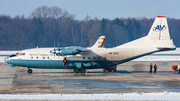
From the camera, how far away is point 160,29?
3359 centimetres

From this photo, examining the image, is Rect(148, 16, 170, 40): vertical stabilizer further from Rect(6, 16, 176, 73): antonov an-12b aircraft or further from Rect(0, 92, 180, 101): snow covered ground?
Rect(0, 92, 180, 101): snow covered ground

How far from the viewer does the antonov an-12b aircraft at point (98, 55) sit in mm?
33062

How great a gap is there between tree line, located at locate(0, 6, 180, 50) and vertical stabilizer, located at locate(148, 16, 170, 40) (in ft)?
279

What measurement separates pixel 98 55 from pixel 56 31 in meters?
89.6

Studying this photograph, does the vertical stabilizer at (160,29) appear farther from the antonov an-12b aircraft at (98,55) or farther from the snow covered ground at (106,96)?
the snow covered ground at (106,96)

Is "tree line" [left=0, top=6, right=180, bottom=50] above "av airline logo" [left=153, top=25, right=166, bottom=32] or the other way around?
above

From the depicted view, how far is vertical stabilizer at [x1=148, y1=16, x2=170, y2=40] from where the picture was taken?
33.4 m

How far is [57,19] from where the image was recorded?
128 m

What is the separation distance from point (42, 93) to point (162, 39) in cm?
2027

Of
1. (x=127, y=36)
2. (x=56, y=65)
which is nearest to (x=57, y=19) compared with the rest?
(x=127, y=36)

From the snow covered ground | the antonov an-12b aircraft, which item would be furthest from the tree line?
the snow covered ground

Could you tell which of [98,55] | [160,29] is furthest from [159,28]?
[98,55]

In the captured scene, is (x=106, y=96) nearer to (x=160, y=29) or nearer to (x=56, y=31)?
(x=160, y=29)

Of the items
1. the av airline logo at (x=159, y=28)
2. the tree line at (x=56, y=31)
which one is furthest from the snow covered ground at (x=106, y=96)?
the tree line at (x=56, y=31)
